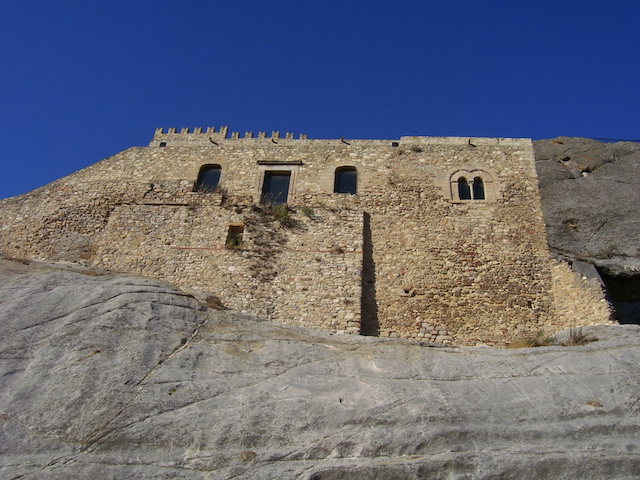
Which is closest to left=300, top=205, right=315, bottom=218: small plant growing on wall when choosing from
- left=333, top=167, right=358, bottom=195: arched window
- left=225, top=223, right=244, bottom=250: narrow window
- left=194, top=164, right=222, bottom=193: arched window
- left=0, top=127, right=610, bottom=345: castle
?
left=0, top=127, right=610, bottom=345: castle

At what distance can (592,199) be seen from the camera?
645 inches

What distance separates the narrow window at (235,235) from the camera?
51.7ft

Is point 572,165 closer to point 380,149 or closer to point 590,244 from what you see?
point 590,244

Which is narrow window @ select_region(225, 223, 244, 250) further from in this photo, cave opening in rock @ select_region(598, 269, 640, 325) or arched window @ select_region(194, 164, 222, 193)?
cave opening in rock @ select_region(598, 269, 640, 325)

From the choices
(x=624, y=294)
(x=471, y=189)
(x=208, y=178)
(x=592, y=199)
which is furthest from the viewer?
(x=208, y=178)

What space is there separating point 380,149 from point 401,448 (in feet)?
43.6

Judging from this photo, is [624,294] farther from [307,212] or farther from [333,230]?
[307,212]

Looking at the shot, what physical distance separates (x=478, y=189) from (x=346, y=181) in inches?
159

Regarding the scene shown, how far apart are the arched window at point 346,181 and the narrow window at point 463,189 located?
124 inches

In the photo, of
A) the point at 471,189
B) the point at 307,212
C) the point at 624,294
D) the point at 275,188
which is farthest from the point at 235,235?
the point at 624,294

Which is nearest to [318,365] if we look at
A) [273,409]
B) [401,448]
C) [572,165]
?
[273,409]

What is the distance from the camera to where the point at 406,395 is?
6.39 m

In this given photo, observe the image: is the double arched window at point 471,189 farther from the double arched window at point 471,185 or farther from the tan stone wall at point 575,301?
the tan stone wall at point 575,301

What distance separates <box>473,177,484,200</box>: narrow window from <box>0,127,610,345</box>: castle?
4cm
